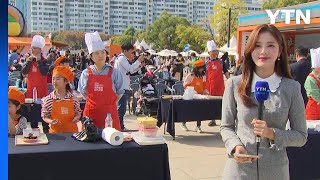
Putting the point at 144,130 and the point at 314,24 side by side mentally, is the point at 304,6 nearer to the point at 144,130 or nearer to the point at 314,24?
the point at 314,24

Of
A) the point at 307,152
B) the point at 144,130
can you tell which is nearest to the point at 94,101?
the point at 144,130

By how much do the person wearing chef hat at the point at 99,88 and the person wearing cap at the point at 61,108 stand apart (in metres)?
0.21

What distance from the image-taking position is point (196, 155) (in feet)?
21.3

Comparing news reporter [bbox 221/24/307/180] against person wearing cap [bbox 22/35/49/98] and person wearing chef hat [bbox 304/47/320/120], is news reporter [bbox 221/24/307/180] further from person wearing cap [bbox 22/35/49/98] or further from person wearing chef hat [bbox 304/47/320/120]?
person wearing cap [bbox 22/35/49/98]

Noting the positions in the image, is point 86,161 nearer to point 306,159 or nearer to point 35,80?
point 306,159

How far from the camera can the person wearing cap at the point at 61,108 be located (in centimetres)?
425

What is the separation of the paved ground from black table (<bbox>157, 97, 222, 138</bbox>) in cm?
41

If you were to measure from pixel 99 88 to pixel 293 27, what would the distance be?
19.2m

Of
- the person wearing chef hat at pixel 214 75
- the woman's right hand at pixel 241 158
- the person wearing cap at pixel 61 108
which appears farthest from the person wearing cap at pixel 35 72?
the woman's right hand at pixel 241 158

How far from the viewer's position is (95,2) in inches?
6383

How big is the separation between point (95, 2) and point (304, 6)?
14906cm

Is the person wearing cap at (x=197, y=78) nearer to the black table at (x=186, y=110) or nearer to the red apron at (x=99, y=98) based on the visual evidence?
the black table at (x=186, y=110)

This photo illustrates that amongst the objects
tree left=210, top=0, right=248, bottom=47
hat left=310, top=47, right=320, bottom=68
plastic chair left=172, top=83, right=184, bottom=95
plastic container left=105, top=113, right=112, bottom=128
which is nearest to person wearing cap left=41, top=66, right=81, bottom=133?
plastic container left=105, top=113, right=112, bottom=128

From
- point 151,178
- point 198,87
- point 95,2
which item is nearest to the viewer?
point 151,178
